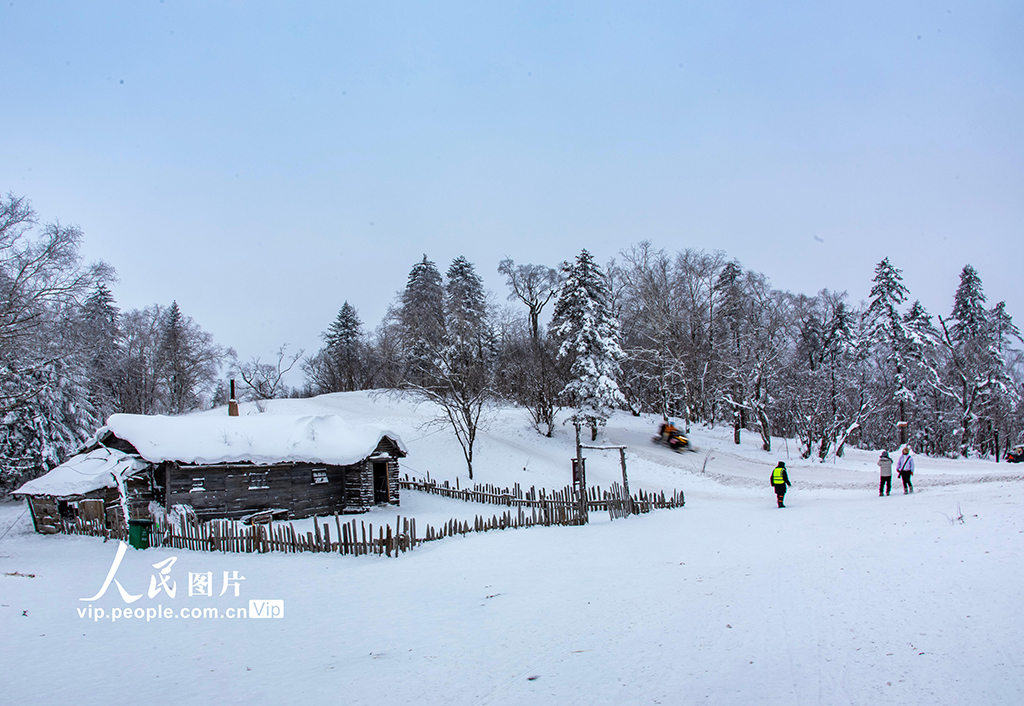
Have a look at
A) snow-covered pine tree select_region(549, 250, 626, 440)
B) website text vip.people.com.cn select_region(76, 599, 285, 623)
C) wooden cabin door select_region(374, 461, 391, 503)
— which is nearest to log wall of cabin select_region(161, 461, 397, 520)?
wooden cabin door select_region(374, 461, 391, 503)

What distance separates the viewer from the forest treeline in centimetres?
2712

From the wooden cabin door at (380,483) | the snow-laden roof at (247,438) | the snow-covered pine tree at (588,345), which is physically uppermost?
the snow-covered pine tree at (588,345)

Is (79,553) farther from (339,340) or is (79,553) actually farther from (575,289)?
(339,340)

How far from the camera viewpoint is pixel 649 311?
49.8 m

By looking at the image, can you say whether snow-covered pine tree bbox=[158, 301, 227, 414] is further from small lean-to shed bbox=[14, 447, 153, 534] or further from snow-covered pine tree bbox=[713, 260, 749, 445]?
snow-covered pine tree bbox=[713, 260, 749, 445]

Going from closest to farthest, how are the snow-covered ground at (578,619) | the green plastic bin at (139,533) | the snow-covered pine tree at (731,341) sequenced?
the snow-covered ground at (578,619) → the green plastic bin at (139,533) → the snow-covered pine tree at (731,341)

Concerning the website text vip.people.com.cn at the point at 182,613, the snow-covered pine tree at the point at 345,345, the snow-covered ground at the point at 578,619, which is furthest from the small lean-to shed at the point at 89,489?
the snow-covered pine tree at the point at 345,345

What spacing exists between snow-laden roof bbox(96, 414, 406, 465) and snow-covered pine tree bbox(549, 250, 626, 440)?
578 inches

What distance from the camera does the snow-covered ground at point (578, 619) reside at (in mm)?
6219

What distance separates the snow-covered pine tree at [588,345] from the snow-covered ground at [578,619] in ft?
63.0

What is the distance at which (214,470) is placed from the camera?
21.3 meters

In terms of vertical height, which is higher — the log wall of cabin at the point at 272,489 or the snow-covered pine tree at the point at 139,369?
the snow-covered pine tree at the point at 139,369

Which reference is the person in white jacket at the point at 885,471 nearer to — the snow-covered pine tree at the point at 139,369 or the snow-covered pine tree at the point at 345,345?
the snow-covered pine tree at the point at 139,369

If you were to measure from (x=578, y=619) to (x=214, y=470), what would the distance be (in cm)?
1736
